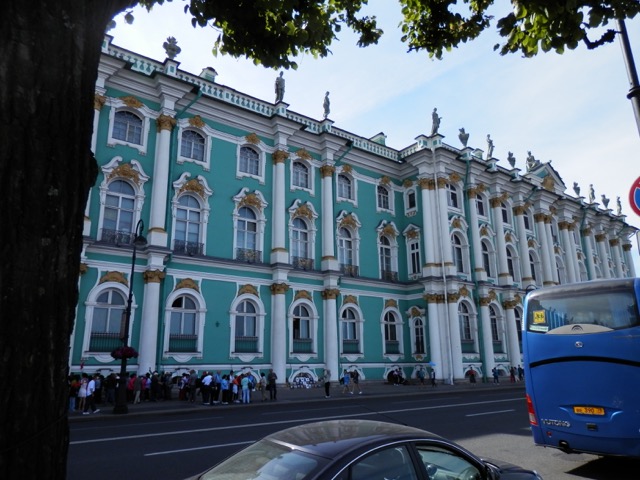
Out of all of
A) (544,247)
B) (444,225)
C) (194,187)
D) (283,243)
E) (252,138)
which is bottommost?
(283,243)

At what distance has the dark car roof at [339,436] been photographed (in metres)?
3.60

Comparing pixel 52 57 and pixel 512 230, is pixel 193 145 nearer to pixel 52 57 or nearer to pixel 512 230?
pixel 52 57

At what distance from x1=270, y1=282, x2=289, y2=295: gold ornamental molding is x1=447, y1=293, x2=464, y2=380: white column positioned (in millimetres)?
12594

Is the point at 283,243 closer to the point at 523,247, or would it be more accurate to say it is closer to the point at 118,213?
the point at 118,213

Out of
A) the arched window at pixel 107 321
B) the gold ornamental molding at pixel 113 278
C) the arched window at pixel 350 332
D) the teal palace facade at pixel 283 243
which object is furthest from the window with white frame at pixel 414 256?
the arched window at pixel 107 321

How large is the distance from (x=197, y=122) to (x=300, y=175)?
7.51 m

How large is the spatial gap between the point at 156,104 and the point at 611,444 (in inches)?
952

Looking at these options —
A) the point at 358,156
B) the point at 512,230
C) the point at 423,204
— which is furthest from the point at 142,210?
the point at 512,230

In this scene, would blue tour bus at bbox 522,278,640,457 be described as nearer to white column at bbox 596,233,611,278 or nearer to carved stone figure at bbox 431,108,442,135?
carved stone figure at bbox 431,108,442,135

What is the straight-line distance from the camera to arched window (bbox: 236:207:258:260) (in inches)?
1029

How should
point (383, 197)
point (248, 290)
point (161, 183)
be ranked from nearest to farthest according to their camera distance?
point (161, 183)
point (248, 290)
point (383, 197)

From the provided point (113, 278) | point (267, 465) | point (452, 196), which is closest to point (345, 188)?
point (452, 196)

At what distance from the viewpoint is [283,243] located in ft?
88.6

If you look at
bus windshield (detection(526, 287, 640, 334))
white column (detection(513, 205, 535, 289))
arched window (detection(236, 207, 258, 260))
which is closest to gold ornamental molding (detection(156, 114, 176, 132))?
arched window (detection(236, 207, 258, 260))
